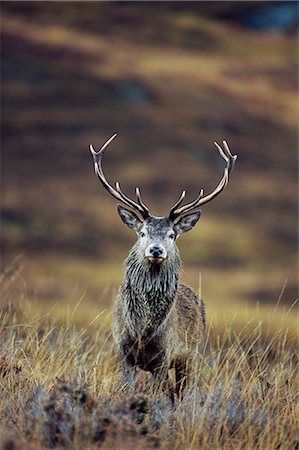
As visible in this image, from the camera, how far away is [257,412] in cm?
672

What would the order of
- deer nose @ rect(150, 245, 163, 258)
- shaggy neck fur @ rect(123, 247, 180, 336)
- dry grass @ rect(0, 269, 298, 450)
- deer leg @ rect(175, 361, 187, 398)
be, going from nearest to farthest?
dry grass @ rect(0, 269, 298, 450)
deer nose @ rect(150, 245, 163, 258)
shaggy neck fur @ rect(123, 247, 180, 336)
deer leg @ rect(175, 361, 187, 398)

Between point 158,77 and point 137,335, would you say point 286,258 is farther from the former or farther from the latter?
point 137,335

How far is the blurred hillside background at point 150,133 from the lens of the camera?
3997 centimetres

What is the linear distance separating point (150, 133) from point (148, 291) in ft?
143

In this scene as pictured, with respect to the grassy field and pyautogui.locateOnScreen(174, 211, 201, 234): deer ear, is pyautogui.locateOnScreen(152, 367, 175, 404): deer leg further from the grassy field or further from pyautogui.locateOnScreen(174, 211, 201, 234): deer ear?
the grassy field

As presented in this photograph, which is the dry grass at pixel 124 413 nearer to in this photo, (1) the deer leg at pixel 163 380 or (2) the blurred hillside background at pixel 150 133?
(1) the deer leg at pixel 163 380

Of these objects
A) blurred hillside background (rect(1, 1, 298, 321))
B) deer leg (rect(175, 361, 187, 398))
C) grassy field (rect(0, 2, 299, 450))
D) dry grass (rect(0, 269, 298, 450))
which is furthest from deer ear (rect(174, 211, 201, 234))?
blurred hillside background (rect(1, 1, 298, 321))

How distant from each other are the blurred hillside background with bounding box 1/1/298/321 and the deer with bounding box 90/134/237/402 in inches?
873

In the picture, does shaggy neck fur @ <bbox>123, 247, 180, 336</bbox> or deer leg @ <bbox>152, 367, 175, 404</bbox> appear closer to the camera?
deer leg @ <bbox>152, 367, 175, 404</bbox>

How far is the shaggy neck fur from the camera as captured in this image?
810cm

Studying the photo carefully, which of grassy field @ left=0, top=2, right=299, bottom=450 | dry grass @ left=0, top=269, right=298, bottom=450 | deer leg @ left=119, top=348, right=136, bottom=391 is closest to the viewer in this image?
dry grass @ left=0, top=269, right=298, bottom=450

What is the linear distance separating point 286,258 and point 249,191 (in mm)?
7084

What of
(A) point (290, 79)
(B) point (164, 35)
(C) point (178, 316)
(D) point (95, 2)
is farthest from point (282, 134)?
(C) point (178, 316)

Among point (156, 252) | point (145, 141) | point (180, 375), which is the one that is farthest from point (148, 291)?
point (145, 141)
